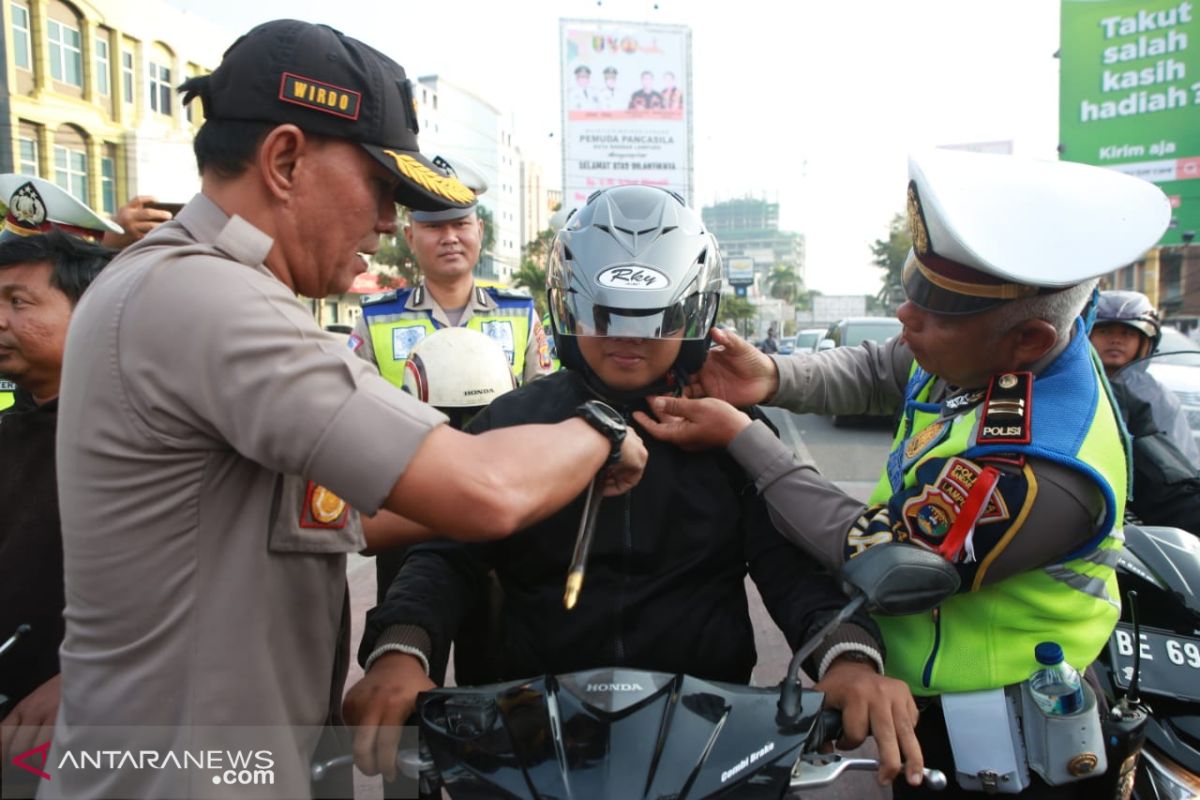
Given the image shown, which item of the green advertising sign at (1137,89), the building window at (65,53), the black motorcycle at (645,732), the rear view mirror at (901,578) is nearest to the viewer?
the black motorcycle at (645,732)

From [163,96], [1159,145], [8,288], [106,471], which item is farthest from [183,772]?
[163,96]

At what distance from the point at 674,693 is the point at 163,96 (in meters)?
34.3

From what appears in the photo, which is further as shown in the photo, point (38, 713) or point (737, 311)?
point (737, 311)

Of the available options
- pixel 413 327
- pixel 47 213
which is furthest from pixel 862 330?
pixel 47 213

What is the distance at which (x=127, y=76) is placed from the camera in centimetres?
2766

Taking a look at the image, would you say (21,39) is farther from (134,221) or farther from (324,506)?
(324,506)

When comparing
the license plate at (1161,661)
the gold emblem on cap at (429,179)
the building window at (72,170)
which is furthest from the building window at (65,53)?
the license plate at (1161,661)

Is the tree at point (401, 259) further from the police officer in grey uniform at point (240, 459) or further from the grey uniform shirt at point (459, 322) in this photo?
the police officer in grey uniform at point (240, 459)

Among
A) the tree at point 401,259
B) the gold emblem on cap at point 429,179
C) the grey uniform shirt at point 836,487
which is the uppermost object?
the tree at point 401,259

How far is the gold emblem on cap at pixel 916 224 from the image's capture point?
1609mm

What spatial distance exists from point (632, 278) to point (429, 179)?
1.69ft

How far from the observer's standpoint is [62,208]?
3084mm

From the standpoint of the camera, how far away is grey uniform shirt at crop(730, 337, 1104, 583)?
58.5 inches

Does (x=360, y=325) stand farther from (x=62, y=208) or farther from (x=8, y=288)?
(x=8, y=288)
